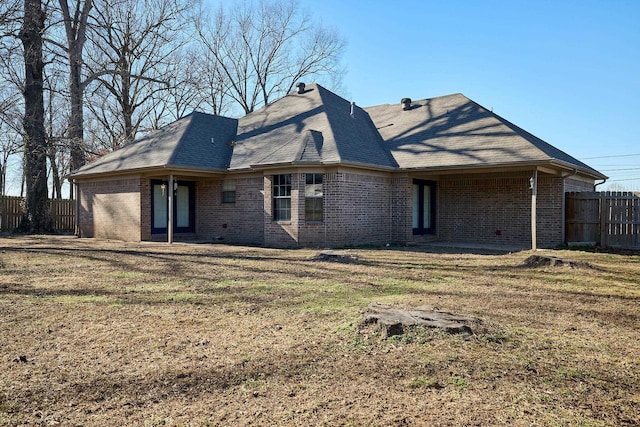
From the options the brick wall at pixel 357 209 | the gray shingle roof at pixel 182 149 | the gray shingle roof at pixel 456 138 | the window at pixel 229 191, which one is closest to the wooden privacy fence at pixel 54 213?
the gray shingle roof at pixel 182 149

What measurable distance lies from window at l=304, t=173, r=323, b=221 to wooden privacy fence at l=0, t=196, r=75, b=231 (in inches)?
552

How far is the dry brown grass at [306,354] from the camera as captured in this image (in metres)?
3.34

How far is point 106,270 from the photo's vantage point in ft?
31.9

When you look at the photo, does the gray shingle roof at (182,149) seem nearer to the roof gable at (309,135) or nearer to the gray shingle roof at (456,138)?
the roof gable at (309,135)

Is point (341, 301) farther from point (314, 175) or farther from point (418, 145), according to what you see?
point (418, 145)

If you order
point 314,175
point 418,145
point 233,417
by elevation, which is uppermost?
point 418,145

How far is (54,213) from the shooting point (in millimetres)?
23625

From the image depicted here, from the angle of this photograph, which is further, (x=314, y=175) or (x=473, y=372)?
(x=314, y=175)

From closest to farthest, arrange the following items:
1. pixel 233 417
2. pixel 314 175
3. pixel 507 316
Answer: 1. pixel 233 417
2. pixel 507 316
3. pixel 314 175

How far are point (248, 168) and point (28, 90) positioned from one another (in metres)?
11.6

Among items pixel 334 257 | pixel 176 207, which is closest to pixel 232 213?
pixel 176 207

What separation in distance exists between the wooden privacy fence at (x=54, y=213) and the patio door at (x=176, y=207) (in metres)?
8.14

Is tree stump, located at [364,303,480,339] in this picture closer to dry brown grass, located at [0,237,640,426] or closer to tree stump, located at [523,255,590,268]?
dry brown grass, located at [0,237,640,426]

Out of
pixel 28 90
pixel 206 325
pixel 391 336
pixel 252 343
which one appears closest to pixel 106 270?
pixel 206 325
